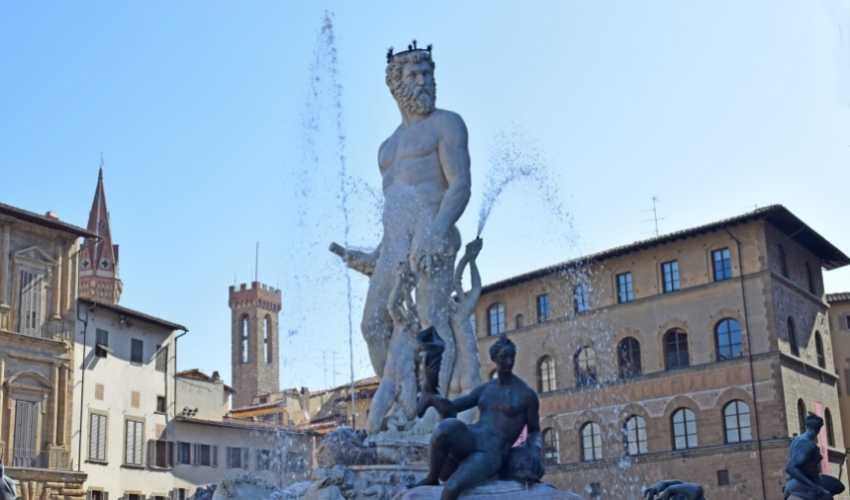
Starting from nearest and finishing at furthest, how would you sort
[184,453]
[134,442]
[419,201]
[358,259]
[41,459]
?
[419,201] → [358,259] → [41,459] → [134,442] → [184,453]

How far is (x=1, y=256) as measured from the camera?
40156 millimetres

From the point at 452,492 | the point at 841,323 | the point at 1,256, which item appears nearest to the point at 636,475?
the point at 841,323

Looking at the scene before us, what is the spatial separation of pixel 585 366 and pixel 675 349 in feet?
14.7

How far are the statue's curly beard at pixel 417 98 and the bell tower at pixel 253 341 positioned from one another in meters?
109

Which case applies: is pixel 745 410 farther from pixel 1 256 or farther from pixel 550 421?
pixel 1 256

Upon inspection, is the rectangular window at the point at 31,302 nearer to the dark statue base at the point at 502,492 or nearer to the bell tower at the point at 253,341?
the dark statue base at the point at 502,492

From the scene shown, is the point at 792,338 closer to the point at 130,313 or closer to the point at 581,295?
the point at 581,295

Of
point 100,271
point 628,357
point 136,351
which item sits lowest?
point 628,357

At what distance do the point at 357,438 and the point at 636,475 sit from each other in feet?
Answer: 118

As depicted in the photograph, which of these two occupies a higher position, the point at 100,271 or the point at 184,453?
the point at 100,271

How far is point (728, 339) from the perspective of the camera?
142ft

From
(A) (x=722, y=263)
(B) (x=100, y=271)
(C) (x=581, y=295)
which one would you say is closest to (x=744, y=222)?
(A) (x=722, y=263)

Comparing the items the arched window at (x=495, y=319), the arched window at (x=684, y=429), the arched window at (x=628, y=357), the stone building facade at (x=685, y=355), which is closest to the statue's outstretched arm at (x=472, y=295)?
the stone building facade at (x=685, y=355)

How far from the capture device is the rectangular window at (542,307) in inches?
1909
